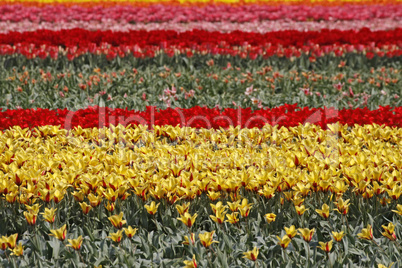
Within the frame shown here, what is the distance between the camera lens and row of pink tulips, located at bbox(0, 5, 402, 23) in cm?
1405

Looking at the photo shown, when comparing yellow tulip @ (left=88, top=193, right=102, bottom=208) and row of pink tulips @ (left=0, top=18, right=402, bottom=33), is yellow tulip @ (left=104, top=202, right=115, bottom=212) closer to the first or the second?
yellow tulip @ (left=88, top=193, right=102, bottom=208)

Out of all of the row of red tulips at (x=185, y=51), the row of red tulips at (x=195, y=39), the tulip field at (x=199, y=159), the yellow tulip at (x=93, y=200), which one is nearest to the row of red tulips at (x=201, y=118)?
the tulip field at (x=199, y=159)

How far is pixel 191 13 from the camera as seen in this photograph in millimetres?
14422

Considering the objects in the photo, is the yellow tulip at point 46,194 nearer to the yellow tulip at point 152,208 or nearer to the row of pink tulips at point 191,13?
the yellow tulip at point 152,208

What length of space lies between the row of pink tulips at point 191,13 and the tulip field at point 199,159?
548 cm

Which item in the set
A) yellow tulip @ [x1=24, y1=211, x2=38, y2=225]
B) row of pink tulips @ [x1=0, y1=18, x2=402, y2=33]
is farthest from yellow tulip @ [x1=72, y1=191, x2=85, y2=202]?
row of pink tulips @ [x1=0, y1=18, x2=402, y2=33]

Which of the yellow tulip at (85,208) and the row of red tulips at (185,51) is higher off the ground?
the row of red tulips at (185,51)

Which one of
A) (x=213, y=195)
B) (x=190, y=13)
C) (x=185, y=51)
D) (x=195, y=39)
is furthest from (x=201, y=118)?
(x=190, y=13)

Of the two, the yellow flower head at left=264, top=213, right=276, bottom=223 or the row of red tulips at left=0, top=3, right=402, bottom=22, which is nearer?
the yellow flower head at left=264, top=213, right=276, bottom=223

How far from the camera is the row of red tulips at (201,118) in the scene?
468cm

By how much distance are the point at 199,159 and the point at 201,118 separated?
1.22 meters

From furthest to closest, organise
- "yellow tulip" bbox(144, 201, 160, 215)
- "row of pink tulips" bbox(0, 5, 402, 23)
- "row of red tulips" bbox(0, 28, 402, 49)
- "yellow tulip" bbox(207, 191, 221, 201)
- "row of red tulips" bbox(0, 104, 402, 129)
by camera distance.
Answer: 1. "row of pink tulips" bbox(0, 5, 402, 23)
2. "row of red tulips" bbox(0, 28, 402, 49)
3. "row of red tulips" bbox(0, 104, 402, 129)
4. "yellow tulip" bbox(207, 191, 221, 201)
5. "yellow tulip" bbox(144, 201, 160, 215)

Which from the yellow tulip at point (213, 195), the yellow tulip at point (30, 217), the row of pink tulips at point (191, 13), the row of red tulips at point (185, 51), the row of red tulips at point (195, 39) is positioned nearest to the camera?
the yellow tulip at point (30, 217)

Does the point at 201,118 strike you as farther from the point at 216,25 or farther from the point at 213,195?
the point at 216,25
